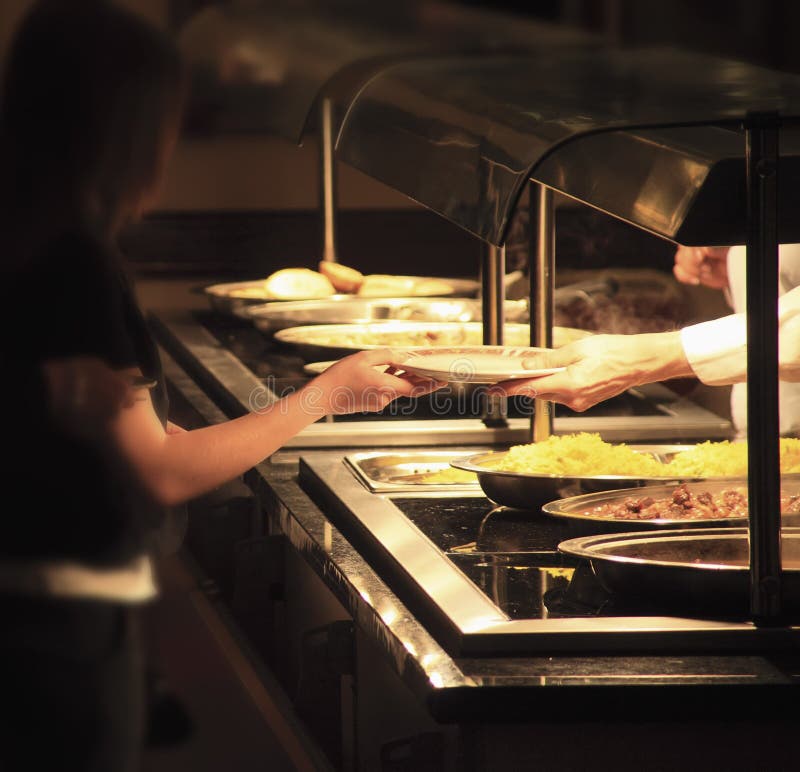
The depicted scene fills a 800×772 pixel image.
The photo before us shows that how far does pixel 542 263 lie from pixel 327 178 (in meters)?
1.34

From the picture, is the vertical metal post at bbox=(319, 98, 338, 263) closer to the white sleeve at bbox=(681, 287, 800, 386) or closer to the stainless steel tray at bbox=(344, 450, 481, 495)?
the stainless steel tray at bbox=(344, 450, 481, 495)

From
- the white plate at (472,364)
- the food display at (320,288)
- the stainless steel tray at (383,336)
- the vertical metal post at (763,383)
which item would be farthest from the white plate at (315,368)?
the vertical metal post at (763,383)

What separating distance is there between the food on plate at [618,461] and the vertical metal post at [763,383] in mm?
492

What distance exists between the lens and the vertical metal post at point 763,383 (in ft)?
4.32

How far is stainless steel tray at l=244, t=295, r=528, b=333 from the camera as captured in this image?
10.3ft

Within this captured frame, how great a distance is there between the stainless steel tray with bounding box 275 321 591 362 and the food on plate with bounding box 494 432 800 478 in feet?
2.65

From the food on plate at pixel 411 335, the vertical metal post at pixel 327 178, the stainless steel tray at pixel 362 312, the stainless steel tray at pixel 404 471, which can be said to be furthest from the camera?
the vertical metal post at pixel 327 178

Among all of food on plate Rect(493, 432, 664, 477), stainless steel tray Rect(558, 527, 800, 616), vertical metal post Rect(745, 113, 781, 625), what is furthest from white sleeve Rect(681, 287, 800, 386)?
vertical metal post Rect(745, 113, 781, 625)

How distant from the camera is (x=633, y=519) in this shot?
164 cm

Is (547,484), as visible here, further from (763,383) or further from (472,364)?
(763,383)

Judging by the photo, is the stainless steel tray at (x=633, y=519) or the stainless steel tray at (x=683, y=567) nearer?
the stainless steel tray at (x=683, y=567)

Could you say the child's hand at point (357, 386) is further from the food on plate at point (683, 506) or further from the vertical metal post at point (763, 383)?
the vertical metal post at point (763, 383)

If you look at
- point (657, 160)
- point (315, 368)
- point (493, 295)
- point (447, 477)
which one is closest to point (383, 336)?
point (315, 368)

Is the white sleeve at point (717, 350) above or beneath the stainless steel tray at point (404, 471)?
above
